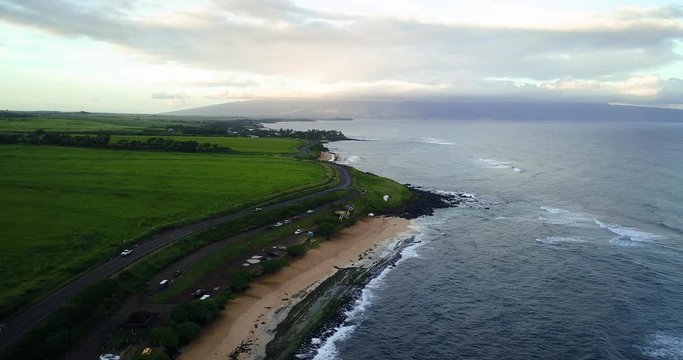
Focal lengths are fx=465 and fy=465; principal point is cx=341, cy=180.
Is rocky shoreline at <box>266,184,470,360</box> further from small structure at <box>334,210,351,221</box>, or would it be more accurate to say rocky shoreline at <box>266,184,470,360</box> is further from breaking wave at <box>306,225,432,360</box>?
small structure at <box>334,210,351,221</box>

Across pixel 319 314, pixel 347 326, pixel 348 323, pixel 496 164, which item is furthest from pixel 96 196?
pixel 496 164

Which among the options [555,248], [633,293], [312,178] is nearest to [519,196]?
[555,248]

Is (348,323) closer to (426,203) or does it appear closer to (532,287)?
(532,287)

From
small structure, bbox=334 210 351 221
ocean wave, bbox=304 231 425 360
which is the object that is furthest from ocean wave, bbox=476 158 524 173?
ocean wave, bbox=304 231 425 360

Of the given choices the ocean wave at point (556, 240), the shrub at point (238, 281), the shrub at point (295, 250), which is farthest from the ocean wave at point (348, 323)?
the ocean wave at point (556, 240)

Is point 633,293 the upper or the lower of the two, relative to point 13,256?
lower

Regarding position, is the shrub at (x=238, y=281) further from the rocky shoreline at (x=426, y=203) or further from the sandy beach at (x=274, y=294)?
the rocky shoreline at (x=426, y=203)

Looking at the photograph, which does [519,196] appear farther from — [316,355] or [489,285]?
[316,355]
